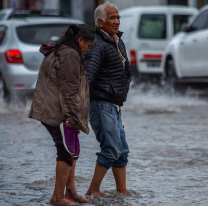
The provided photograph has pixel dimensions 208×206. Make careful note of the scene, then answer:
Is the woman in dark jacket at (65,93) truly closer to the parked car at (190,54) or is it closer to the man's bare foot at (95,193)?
the man's bare foot at (95,193)

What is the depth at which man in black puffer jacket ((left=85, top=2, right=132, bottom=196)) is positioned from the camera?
16.9 ft

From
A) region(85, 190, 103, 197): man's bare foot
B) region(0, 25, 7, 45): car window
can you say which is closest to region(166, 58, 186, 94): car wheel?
region(0, 25, 7, 45): car window

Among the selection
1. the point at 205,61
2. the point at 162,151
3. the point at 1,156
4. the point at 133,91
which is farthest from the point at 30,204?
the point at 133,91

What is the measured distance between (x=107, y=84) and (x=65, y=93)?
52 cm

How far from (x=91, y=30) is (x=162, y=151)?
3.07 metres

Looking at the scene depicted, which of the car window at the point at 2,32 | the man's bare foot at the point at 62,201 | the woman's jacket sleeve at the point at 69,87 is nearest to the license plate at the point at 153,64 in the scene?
the car window at the point at 2,32

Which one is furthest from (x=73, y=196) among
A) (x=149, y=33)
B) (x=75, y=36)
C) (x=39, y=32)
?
(x=149, y=33)

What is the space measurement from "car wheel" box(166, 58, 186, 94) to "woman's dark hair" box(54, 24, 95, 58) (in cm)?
982

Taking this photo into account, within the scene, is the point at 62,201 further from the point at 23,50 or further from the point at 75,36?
the point at 23,50

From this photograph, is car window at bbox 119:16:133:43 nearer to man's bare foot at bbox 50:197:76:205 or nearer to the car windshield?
the car windshield

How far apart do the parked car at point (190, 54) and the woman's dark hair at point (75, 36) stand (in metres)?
8.52

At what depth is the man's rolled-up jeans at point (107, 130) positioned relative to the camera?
5164 mm

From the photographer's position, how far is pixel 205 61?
13.3 m

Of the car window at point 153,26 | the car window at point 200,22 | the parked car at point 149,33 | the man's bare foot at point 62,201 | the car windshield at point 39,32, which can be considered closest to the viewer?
the man's bare foot at point 62,201
